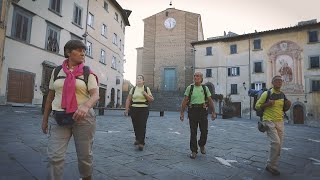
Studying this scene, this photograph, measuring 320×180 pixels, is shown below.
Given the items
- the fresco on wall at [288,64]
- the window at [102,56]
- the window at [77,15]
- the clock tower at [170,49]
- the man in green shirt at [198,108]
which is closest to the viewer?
the man in green shirt at [198,108]

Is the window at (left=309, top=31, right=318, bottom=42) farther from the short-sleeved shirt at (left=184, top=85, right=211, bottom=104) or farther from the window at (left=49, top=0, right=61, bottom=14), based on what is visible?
the short-sleeved shirt at (left=184, top=85, right=211, bottom=104)

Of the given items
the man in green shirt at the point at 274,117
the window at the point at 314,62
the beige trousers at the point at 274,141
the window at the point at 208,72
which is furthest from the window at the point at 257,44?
the beige trousers at the point at 274,141

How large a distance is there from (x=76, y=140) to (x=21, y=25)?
14.8 meters

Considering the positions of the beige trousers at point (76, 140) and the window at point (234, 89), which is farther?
the window at point (234, 89)

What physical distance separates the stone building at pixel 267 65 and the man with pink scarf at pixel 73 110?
28.3m

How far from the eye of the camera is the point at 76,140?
8.36ft

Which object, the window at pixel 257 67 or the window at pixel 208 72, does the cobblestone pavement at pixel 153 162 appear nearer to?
the window at pixel 257 67

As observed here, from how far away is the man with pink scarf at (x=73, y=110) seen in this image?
240 centimetres

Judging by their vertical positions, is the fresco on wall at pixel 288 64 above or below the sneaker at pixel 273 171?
above

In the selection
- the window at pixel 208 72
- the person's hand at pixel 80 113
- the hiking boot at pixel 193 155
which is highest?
the window at pixel 208 72

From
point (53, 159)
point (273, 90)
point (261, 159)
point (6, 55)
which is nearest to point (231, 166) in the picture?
point (261, 159)

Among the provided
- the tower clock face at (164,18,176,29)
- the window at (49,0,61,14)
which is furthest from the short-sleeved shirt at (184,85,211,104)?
the tower clock face at (164,18,176,29)

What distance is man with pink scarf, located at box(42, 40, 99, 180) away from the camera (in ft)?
7.86

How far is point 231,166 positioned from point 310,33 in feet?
→ 90.3
